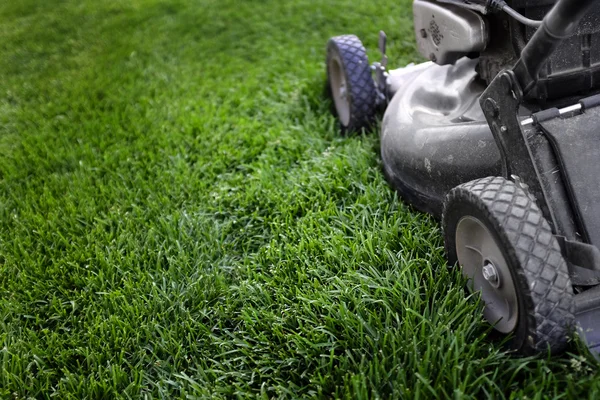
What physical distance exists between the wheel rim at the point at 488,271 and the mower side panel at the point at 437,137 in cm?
30

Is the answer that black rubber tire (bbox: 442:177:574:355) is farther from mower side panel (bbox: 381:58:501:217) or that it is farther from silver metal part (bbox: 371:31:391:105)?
silver metal part (bbox: 371:31:391:105)

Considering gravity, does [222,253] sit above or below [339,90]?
below

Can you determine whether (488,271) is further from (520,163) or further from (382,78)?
(382,78)

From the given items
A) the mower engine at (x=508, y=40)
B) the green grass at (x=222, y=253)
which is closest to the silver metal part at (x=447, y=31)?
the mower engine at (x=508, y=40)

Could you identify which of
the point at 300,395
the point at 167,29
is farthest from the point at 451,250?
the point at 167,29

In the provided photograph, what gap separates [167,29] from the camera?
15.4 ft

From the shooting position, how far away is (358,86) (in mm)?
2869

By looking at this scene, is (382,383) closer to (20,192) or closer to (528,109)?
(528,109)

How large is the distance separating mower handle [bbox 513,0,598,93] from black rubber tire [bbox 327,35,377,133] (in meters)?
1.35

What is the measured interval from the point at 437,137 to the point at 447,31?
42cm

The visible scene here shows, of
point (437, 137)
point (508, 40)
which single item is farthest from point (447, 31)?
point (437, 137)

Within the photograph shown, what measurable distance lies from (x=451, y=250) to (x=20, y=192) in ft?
6.94

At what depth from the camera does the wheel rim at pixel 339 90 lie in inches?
118

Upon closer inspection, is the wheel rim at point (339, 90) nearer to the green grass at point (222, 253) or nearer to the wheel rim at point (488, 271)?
the green grass at point (222, 253)
